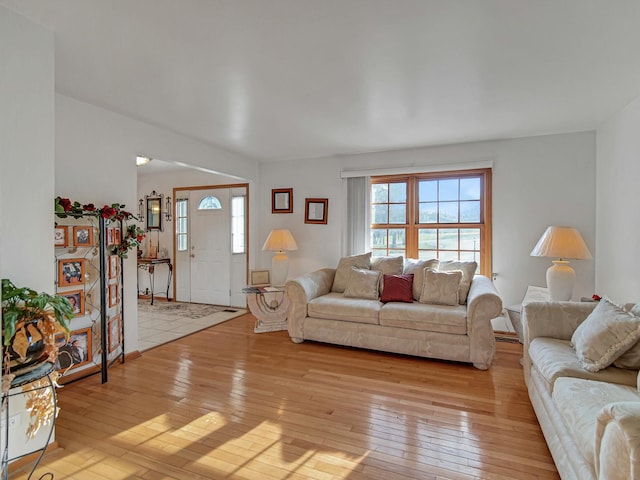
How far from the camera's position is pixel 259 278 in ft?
16.0

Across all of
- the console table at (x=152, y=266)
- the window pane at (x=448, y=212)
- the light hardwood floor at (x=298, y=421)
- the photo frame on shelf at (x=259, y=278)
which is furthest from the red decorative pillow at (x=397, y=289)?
the console table at (x=152, y=266)

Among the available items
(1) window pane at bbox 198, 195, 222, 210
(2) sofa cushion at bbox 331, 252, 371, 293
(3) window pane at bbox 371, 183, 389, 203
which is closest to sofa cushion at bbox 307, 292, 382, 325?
(2) sofa cushion at bbox 331, 252, 371, 293

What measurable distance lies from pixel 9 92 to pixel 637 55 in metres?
3.67

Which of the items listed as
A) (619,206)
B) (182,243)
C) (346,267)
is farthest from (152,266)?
(619,206)

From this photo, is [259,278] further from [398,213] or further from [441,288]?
[441,288]

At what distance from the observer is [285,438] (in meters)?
2.11

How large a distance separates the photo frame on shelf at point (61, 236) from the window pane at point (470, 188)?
4223 mm

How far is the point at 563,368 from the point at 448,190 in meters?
2.94

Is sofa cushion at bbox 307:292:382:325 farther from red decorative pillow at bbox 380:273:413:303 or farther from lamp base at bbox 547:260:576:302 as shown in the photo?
lamp base at bbox 547:260:576:302

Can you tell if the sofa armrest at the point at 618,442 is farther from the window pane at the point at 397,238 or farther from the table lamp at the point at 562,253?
the window pane at the point at 397,238

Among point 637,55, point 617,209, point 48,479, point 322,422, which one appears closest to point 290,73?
point 637,55

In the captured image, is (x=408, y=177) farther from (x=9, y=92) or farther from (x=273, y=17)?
(x=9, y=92)

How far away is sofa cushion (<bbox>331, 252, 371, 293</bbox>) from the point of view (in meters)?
4.39

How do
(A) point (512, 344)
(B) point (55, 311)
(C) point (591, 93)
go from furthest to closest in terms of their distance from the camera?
(A) point (512, 344) → (C) point (591, 93) → (B) point (55, 311)
